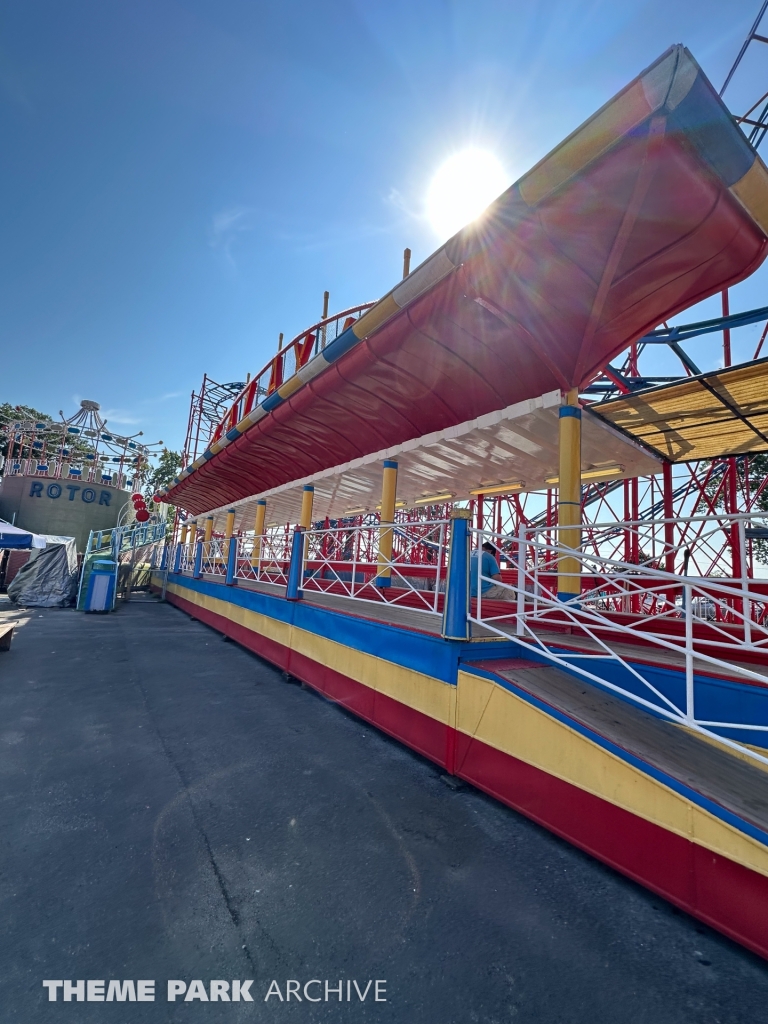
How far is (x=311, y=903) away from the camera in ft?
7.48

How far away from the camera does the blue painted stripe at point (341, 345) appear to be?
6.14 m

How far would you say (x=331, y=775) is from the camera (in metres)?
3.69

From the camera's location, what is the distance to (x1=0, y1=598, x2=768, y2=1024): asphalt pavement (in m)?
1.79

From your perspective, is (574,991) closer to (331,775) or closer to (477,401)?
(331,775)

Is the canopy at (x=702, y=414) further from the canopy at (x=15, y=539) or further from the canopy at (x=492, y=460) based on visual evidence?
the canopy at (x=15, y=539)

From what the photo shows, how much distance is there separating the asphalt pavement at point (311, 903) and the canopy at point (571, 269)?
15.4 feet

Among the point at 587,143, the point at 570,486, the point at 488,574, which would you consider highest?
the point at 587,143

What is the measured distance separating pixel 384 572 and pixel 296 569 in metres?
2.04

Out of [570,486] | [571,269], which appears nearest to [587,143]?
[571,269]

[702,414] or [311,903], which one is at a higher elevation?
[702,414]

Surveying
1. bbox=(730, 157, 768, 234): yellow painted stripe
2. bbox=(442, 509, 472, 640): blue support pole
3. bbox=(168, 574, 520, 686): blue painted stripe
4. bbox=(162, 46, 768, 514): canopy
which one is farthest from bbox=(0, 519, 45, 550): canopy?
bbox=(730, 157, 768, 234): yellow painted stripe

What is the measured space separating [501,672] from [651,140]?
4.00 metres

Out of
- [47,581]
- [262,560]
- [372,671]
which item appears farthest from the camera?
[47,581]

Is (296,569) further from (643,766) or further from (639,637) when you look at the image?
(643,766)
